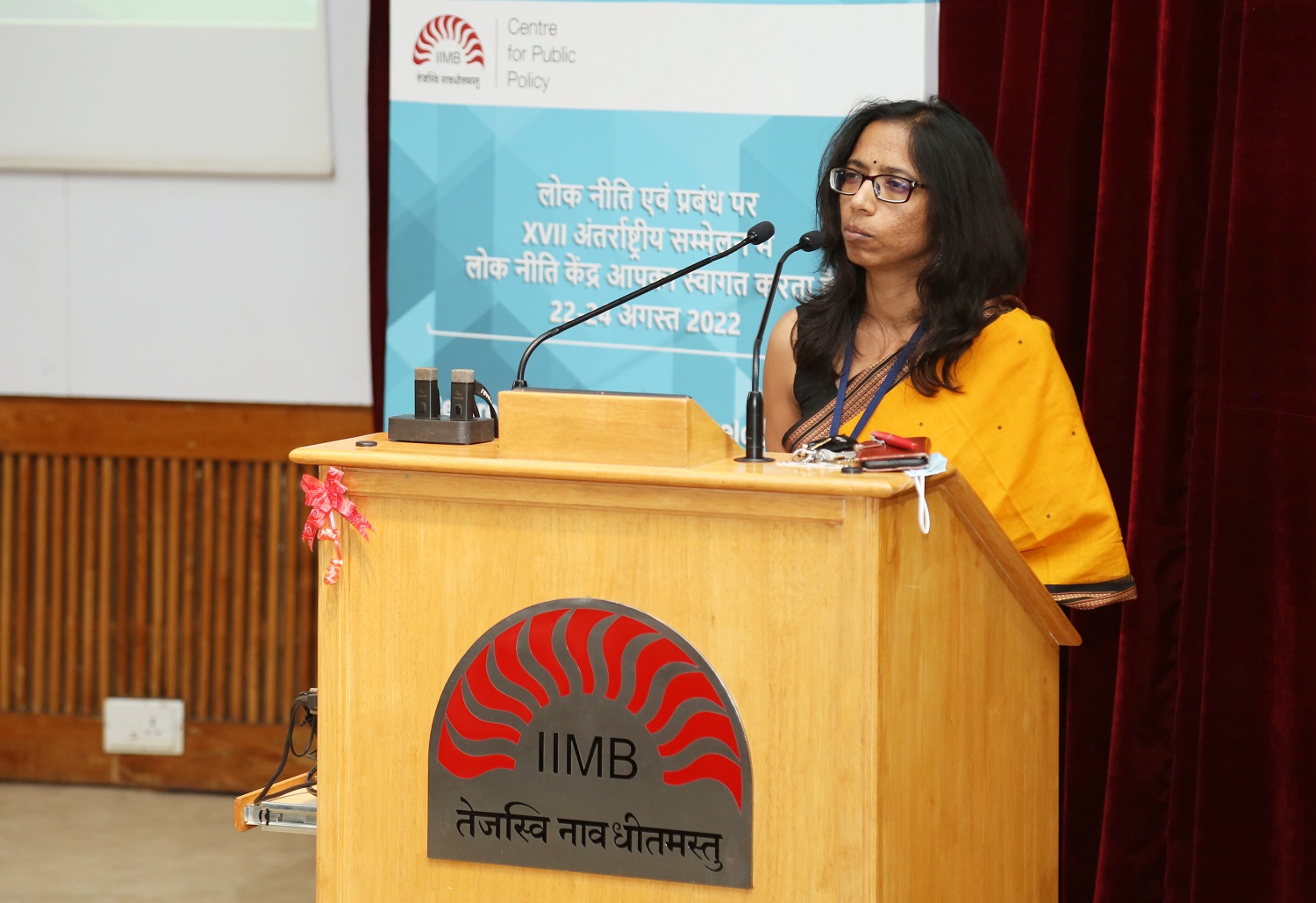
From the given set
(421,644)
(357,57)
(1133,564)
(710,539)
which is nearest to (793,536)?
(710,539)

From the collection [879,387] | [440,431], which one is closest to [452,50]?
[879,387]

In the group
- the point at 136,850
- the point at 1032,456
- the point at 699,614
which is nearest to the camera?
the point at 699,614

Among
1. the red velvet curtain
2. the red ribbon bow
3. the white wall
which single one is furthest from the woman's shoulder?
the white wall

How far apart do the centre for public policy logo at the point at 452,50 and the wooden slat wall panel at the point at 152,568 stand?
39.6 inches

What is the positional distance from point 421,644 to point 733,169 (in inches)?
59.4

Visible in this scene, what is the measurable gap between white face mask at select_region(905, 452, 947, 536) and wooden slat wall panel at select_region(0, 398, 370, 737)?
89.9 inches

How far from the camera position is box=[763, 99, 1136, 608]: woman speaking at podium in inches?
79.8

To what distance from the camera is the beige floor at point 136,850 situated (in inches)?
117

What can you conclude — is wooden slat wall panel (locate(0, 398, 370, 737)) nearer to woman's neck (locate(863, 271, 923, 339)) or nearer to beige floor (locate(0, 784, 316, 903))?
beige floor (locate(0, 784, 316, 903))

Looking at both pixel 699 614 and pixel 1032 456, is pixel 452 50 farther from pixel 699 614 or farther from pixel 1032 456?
pixel 699 614

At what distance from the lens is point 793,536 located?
142cm

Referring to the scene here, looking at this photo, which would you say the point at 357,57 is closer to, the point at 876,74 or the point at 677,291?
the point at 677,291

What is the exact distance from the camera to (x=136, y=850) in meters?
3.19

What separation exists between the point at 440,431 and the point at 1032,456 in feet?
2.92
